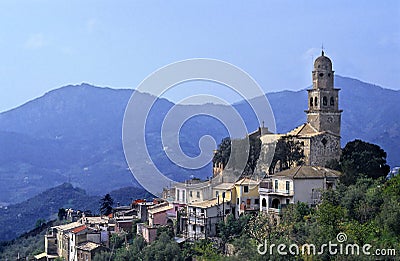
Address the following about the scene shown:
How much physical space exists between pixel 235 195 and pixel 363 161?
20.3ft

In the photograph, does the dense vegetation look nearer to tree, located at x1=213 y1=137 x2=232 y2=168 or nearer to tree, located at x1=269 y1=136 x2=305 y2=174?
tree, located at x1=269 y1=136 x2=305 y2=174

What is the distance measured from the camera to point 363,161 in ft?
103

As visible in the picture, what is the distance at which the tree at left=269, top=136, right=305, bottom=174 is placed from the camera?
33406mm

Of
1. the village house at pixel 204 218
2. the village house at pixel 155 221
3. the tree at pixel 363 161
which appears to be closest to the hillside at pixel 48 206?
the village house at pixel 155 221

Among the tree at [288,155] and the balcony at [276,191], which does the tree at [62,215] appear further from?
the balcony at [276,191]

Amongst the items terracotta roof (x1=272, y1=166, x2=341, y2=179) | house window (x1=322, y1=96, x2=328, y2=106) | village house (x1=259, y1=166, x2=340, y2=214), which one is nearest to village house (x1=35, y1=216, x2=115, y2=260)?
village house (x1=259, y1=166, x2=340, y2=214)

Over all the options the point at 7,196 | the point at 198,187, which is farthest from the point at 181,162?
the point at 7,196

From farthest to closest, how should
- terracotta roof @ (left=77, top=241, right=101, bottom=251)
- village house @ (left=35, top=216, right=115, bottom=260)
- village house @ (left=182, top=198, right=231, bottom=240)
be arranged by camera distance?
village house @ (left=35, top=216, right=115, bottom=260)
terracotta roof @ (left=77, top=241, right=101, bottom=251)
village house @ (left=182, top=198, right=231, bottom=240)

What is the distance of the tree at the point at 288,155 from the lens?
33.4 m

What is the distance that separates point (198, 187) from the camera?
108 feet

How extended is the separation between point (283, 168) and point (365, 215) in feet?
29.6

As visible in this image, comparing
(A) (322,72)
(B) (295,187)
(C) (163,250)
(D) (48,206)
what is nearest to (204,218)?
(C) (163,250)

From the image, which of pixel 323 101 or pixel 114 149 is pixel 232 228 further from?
pixel 114 149

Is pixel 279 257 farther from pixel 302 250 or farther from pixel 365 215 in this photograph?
pixel 365 215
